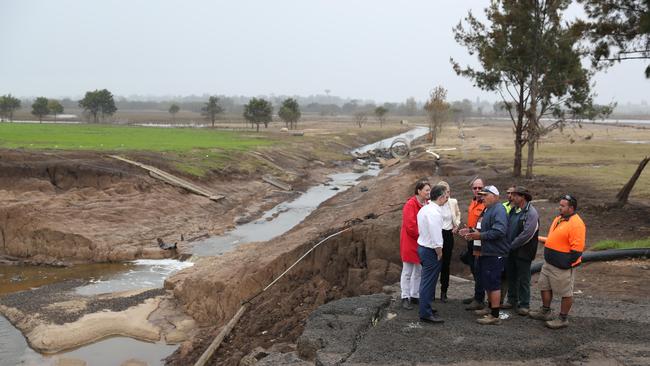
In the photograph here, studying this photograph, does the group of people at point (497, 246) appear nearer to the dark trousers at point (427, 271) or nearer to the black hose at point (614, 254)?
the dark trousers at point (427, 271)

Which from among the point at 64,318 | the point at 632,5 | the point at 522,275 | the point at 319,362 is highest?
the point at 632,5

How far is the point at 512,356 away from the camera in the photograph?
7137mm

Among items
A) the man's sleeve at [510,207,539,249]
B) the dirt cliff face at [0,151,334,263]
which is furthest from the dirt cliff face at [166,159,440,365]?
the dirt cliff face at [0,151,334,263]

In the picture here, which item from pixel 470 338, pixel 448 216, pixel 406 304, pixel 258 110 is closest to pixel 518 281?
pixel 470 338

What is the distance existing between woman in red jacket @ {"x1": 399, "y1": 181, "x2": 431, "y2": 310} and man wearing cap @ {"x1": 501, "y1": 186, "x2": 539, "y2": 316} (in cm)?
135

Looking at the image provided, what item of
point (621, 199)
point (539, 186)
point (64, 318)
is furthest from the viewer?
point (539, 186)

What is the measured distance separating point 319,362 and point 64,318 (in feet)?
33.7

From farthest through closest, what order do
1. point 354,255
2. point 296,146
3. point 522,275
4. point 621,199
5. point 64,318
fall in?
point 296,146 → point 621,199 → point 64,318 → point 354,255 → point 522,275

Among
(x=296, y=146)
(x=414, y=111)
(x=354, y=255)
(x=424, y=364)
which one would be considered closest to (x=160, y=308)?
(x=354, y=255)

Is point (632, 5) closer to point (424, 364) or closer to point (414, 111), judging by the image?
point (424, 364)

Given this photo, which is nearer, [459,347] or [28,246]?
[459,347]

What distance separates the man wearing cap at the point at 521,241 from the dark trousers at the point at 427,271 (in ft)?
3.96

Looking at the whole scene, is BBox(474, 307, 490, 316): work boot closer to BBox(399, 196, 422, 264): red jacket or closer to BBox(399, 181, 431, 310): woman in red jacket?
BBox(399, 181, 431, 310): woman in red jacket

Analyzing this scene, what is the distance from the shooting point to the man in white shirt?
7.84 m
